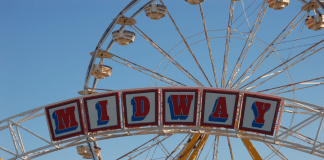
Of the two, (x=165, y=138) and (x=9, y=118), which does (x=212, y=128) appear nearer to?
(x=165, y=138)

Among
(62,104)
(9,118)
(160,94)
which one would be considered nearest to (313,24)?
(160,94)

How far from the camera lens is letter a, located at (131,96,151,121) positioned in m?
18.8

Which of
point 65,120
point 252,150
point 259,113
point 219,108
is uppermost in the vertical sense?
point 219,108

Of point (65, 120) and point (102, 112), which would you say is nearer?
point (102, 112)

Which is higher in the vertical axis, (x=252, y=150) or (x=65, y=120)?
(x=65, y=120)

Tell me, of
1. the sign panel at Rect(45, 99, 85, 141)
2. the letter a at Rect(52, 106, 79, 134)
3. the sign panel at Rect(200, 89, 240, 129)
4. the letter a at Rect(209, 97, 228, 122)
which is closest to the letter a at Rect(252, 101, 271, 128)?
the sign panel at Rect(200, 89, 240, 129)

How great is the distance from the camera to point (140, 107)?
61.8 feet

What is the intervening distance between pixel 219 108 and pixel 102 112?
4615 mm

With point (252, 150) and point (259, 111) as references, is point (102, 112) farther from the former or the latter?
point (252, 150)

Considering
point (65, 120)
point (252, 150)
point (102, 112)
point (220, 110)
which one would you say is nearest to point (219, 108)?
point (220, 110)

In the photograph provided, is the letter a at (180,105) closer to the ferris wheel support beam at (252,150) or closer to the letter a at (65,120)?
the ferris wheel support beam at (252,150)

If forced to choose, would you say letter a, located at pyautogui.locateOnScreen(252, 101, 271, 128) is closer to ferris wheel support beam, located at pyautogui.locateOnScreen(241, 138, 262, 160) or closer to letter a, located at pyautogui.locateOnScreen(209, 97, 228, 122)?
letter a, located at pyautogui.locateOnScreen(209, 97, 228, 122)

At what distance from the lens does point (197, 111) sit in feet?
60.8

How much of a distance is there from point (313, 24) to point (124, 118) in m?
10.0
